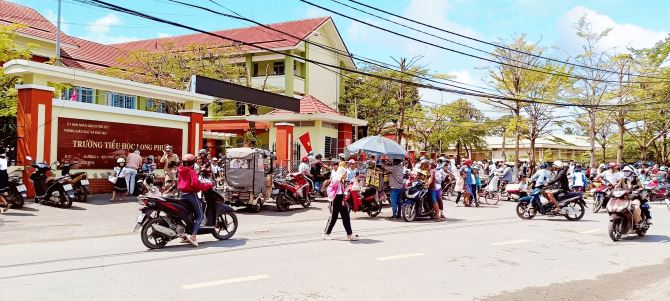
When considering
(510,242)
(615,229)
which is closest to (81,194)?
(510,242)

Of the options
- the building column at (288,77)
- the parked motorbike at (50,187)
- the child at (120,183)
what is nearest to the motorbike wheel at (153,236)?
the parked motorbike at (50,187)

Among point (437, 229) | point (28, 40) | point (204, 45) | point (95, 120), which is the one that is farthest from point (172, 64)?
point (437, 229)

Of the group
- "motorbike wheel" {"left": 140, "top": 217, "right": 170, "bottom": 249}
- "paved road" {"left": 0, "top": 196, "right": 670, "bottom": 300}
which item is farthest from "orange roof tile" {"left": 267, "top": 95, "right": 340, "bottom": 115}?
"motorbike wheel" {"left": 140, "top": 217, "right": 170, "bottom": 249}

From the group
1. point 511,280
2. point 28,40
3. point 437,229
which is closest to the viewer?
point 511,280

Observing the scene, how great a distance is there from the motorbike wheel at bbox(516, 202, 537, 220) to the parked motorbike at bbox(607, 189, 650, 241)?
3886mm

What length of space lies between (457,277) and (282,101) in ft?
63.1

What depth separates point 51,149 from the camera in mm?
15930

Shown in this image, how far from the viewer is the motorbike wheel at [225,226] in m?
9.98

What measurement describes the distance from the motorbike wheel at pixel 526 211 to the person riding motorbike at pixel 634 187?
372cm

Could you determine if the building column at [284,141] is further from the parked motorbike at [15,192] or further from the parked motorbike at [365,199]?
the parked motorbike at [15,192]

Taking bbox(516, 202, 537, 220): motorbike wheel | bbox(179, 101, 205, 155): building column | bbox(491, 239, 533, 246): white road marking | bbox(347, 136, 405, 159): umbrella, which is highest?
bbox(179, 101, 205, 155): building column

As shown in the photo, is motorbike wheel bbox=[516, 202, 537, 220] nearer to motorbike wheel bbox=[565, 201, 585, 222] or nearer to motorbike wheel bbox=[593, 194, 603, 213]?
motorbike wheel bbox=[565, 201, 585, 222]

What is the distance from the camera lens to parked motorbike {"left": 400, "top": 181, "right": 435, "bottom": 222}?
1412 cm

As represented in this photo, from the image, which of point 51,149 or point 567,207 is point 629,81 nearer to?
point 567,207
